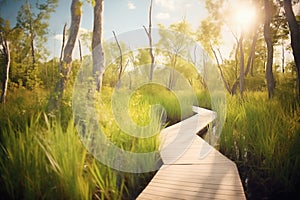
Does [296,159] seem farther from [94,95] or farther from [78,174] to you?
[94,95]

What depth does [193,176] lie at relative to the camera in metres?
2.96

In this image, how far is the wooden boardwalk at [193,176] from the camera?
2457 mm

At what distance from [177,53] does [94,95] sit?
78.7ft

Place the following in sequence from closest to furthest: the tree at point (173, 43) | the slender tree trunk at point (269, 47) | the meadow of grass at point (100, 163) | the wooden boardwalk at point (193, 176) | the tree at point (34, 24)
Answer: the meadow of grass at point (100, 163)
the wooden boardwalk at point (193, 176)
the slender tree trunk at point (269, 47)
the tree at point (34, 24)
the tree at point (173, 43)

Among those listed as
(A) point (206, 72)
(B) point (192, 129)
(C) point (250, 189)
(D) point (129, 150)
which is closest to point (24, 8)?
(B) point (192, 129)

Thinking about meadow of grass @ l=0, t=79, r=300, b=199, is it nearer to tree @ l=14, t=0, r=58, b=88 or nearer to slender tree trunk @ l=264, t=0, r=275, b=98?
slender tree trunk @ l=264, t=0, r=275, b=98

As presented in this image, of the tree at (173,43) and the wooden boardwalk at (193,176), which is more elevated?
the tree at (173,43)

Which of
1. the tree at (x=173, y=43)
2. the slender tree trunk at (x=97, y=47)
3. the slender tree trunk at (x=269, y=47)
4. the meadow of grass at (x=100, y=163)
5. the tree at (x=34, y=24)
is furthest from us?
the tree at (x=173, y=43)

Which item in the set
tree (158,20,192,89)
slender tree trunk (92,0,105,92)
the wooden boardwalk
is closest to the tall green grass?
the wooden boardwalk

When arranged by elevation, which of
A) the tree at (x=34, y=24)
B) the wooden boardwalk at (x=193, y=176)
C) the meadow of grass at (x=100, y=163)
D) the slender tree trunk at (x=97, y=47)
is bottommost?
the wooden boardwalk at (x=193, y=176)

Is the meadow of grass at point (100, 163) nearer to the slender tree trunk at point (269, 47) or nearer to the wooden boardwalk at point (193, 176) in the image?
the wooden boardwalk at point (193, 176)

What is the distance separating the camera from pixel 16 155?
1.86 metres

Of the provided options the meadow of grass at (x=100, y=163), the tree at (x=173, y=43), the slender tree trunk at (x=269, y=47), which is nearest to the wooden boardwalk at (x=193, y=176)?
the meadow of grass at (x=100, y=163)

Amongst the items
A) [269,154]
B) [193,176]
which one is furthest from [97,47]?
[269,154]
